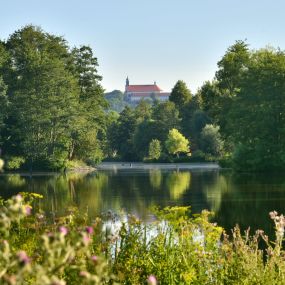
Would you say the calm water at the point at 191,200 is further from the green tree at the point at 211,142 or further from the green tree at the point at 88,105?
the green tree at the point at 211,142

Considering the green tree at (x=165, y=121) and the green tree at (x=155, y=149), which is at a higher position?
the green tree at (x=165, y=121)

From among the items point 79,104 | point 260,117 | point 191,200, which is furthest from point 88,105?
point 191,200

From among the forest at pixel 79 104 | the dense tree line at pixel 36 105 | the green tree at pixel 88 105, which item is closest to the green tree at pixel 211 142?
the forest at pixel 79 104

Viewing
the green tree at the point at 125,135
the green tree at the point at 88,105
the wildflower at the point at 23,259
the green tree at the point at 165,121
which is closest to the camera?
the wildflower at the point at 23,259

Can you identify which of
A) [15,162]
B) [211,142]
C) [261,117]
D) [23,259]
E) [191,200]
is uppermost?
[261,117]

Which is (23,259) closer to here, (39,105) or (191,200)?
(191,200)

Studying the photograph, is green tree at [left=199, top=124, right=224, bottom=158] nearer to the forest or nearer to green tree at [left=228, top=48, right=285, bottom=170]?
the forest

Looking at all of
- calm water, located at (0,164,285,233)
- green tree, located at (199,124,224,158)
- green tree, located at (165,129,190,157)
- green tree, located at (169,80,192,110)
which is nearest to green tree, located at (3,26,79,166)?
calm water, located at (0,164,285,233)

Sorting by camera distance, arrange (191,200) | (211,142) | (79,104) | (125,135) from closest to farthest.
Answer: (191,200), (79,104), (211,142), (125,135)

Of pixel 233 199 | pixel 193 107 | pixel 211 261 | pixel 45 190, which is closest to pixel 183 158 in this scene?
pixel 193 107

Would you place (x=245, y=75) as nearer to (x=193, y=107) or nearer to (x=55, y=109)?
(x=55, y=109)

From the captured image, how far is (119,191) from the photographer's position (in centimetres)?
3666

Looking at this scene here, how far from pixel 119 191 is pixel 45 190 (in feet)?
16.0

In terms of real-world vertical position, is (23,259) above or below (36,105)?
below
